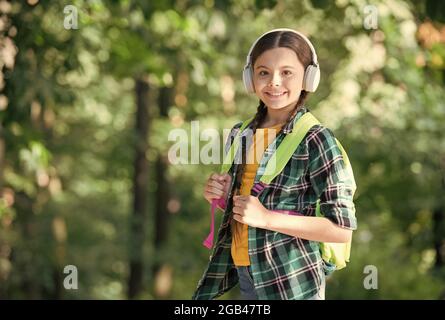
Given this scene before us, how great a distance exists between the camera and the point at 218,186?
258 centimetres

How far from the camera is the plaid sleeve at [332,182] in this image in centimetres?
242

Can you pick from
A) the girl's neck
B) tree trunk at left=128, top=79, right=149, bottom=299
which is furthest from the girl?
tree trunk at left=128, top=79, right=149, bottom=299

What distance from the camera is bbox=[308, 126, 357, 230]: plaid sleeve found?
242 cm

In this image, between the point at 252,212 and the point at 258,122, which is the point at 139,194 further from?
the point at 252,212

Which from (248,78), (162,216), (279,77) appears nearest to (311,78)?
(279,77)

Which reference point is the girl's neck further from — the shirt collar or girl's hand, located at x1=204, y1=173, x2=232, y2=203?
girl's hand, located at x1=204, y1=173, x2=232, y2=203

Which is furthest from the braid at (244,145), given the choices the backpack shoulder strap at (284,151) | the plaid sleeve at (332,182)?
the plaid sleeve at (332,182)

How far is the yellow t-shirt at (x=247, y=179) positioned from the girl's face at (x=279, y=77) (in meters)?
0.10

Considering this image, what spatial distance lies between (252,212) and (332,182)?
0.27 meters

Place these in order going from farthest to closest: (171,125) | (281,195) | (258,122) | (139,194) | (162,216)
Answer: (162,216)
(139,194)
(171,125)
(258,122)
(281,195)

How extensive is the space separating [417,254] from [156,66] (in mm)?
6087

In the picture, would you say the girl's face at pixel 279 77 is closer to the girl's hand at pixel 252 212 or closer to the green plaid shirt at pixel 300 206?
the green plaid shirt at pixel 300 206

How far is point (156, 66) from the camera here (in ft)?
29.4

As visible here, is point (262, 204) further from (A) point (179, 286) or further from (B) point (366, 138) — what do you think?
(A) point (179, 286)
